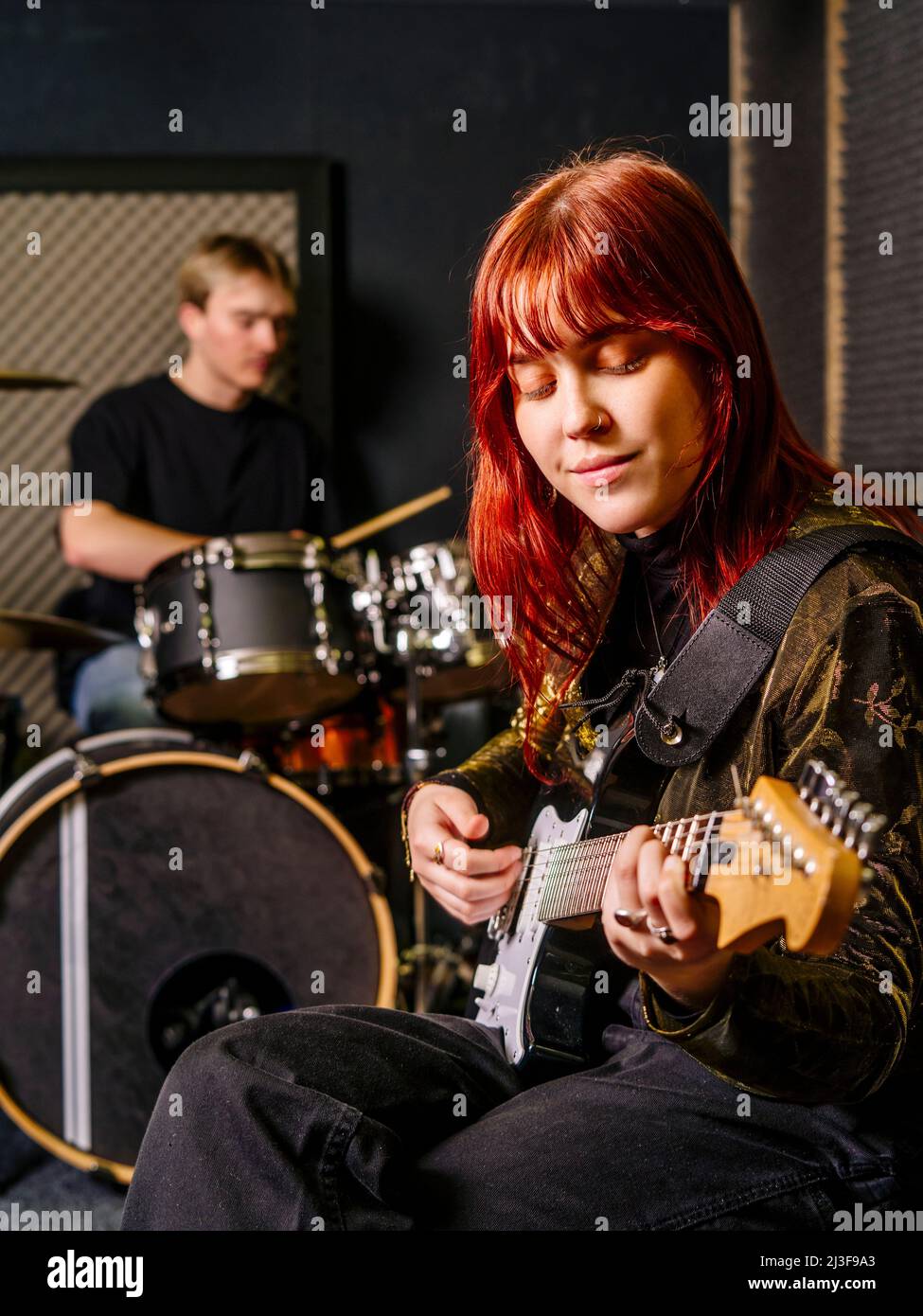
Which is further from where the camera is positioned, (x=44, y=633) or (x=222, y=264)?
(x=222, y=264)

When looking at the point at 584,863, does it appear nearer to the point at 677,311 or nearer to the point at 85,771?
the point at 677,311

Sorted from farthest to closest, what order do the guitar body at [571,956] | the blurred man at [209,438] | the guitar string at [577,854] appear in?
1. the blurred man at [209,438]
2. the guitar body at [571,956]
3. the guitar string at [577,854]

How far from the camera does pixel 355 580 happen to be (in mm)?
2611

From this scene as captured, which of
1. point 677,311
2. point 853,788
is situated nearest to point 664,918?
point 853,788

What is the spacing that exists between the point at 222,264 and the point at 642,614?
8.05 ft

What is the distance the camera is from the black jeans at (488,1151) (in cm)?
111

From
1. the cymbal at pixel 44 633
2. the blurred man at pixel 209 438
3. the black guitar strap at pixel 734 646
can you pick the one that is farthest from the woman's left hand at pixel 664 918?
the blurred man at pixel 209 438

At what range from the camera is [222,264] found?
3.48 m

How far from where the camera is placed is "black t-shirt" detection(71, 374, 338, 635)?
3.44 m

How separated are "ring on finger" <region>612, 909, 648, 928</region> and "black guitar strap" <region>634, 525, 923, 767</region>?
0.29m

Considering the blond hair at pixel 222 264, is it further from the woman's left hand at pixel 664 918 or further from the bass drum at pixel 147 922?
the woman's left hand at pixel 664 918

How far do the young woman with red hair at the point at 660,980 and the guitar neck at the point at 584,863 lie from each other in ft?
0.13

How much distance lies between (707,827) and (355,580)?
5.70ft

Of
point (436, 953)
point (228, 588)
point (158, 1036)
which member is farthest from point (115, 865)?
point (436, 953)
